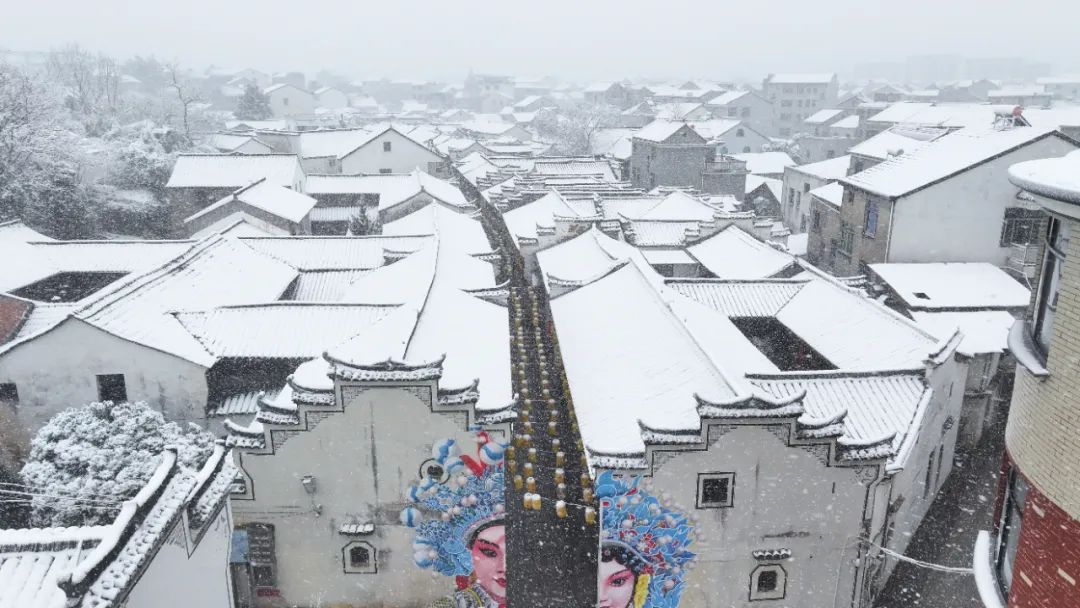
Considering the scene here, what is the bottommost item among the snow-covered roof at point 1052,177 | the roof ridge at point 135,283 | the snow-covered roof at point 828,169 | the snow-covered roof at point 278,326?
the snow-covered roof at point 278,326

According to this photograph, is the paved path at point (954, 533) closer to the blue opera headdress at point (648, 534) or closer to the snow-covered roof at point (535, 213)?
the blue opera headdress at point (648, 534)

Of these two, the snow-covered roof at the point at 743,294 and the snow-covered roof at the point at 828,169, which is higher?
the snow-covered roof at the point at 828,169

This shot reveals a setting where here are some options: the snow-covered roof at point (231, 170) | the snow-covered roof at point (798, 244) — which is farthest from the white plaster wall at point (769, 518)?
the snow-covered roof at point (231, 170)

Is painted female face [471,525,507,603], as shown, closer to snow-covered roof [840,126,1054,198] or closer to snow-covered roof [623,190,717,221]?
snow-covered roof [840,126,1054,198]

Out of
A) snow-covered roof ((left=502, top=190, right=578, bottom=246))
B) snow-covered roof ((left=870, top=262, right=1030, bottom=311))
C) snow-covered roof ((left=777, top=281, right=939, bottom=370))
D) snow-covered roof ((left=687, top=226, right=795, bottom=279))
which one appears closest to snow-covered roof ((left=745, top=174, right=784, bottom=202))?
snow-covered roof ((left=502, top=190, right=578, bottom=246))

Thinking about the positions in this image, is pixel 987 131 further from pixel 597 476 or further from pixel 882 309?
pixel 597 476

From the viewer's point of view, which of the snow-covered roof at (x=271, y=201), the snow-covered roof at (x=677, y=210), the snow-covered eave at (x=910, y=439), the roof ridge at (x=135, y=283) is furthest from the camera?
the snow-covered roof at (x=677, y=210)
